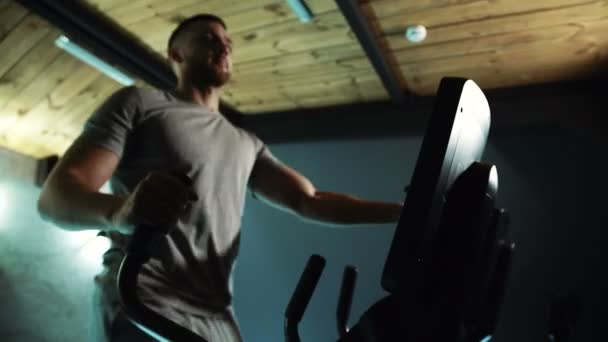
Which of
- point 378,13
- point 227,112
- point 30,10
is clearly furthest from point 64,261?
point 378,13

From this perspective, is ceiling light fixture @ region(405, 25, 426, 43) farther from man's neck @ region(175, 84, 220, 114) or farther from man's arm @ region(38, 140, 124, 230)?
man's arm @ region(38, 140, 124, 230)

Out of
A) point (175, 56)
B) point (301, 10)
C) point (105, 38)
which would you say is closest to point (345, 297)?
point (175, 56)

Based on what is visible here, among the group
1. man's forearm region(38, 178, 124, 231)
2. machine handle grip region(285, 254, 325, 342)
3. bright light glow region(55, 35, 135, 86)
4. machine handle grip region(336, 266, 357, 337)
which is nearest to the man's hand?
man's forearm region(38, 178, 124, 231)

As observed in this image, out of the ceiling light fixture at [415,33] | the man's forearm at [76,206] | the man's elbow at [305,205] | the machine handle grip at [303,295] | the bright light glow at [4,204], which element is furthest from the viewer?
the bright light glow at [4,204]

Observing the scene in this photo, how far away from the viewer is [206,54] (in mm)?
1457

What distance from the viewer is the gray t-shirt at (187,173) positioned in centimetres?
101

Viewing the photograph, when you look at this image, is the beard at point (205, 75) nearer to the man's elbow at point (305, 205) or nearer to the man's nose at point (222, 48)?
the man's nose at point (222, 48)

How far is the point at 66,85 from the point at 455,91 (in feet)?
8.26

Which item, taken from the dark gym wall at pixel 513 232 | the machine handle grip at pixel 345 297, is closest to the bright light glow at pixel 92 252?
the dark gym wall at pixel 513 232

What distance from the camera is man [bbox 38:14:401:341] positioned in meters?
0.80

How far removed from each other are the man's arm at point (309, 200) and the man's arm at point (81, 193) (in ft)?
1.73

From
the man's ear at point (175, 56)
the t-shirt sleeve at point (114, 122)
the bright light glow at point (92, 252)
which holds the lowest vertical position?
the bright light glow at point (92, 252)

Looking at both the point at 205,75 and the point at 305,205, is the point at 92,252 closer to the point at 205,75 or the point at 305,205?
the point at 205,75

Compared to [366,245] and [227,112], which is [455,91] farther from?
[227,112]
